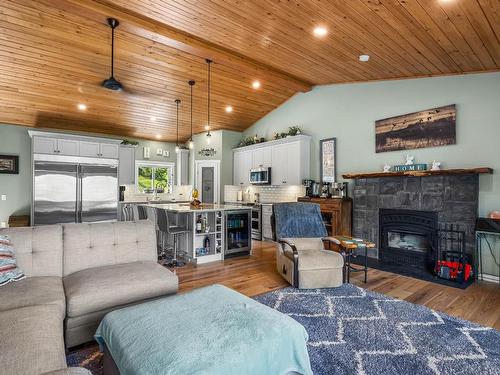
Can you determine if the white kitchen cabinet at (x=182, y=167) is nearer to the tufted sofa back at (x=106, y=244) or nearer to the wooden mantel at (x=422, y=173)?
the wooden mantel at (x=422, y=173)

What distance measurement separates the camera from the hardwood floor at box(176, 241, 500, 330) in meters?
3.22

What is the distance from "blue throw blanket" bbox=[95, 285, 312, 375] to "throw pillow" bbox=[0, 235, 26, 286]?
1.10 meters

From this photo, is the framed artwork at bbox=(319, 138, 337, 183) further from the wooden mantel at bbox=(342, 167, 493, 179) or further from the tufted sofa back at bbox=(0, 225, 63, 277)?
the tufted sofa back at bbox=(0, 225, 63, 277)

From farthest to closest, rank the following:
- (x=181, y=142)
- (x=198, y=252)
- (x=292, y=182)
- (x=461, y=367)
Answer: (x=181, y=142) → (x=292, y=182) → (x=198, y=252) → (x=461, y=367)

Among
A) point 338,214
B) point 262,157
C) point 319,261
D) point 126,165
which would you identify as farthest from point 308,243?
point 126,165

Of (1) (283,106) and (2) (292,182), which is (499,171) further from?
(1) (283,106)

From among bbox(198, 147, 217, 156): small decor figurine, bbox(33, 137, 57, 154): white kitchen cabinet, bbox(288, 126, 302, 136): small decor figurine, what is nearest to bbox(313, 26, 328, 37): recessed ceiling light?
bbox(288, 126, 302, 136): small decor figurine

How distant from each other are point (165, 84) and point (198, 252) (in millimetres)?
3422

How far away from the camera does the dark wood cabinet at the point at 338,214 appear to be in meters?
5.53

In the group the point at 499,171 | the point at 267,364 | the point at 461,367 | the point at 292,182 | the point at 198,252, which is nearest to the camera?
the point at 267,364

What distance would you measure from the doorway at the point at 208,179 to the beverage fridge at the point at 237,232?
2.87 metres

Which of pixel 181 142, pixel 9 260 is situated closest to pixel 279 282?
pixel 9 260

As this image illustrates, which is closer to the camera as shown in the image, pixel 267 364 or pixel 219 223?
pixel 267 364

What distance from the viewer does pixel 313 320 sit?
2.91 metres
